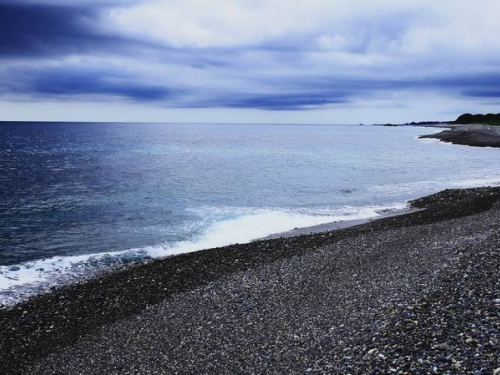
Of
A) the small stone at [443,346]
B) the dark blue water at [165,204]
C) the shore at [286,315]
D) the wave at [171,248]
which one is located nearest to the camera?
the small stone at [443,346]

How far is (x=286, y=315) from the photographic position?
1096cm

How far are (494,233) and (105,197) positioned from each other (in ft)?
95.3

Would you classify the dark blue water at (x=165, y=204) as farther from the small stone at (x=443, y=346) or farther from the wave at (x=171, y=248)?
the small stone at (x=443, y=346)

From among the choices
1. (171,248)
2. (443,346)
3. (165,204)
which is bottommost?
(171,248)

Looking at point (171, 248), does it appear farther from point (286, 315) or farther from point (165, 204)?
point (165, 204)

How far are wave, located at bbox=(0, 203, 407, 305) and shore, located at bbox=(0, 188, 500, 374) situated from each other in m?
1.58

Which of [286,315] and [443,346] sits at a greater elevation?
[443,346]

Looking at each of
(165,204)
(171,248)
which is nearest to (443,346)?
(171,248)

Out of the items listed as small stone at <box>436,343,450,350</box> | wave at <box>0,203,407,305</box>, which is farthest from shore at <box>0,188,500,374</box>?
wave at <box>0,203,407,305</box>

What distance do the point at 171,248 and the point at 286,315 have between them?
11.5 m

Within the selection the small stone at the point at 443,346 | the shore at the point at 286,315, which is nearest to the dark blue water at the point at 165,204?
the shore at the point at 286,315

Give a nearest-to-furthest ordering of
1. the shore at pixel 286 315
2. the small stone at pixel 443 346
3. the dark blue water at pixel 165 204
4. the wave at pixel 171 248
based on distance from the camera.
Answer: the small stone at pixel 443 346 < the shore at pixel 286 315 < the wave at pixel 171 248 < the dark blue water at pixel 165 204

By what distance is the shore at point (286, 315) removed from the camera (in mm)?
8172

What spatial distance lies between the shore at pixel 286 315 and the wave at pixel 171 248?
1.58 meters
